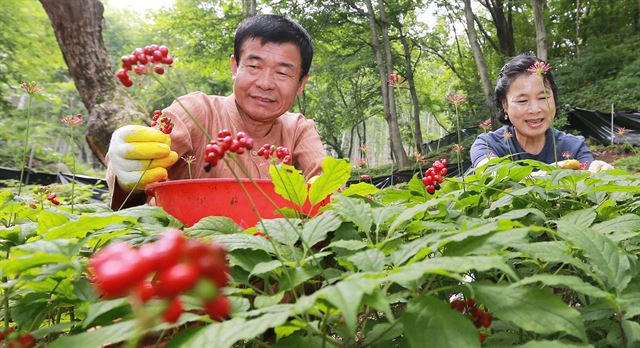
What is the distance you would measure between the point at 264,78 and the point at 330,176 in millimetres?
1091

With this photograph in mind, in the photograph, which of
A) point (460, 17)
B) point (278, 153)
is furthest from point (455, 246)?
point (460, 17)

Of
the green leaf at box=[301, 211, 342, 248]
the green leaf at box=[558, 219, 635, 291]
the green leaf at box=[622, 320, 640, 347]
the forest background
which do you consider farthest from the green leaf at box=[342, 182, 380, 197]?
the forest background

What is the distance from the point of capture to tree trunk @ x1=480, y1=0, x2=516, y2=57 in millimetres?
15977

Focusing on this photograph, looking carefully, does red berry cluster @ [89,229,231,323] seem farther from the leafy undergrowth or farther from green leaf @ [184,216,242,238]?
green leaf @ [184,216,242,238]

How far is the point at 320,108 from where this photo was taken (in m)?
21.9

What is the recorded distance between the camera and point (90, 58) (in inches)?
171

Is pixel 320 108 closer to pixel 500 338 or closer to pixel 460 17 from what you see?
pixel 460 17

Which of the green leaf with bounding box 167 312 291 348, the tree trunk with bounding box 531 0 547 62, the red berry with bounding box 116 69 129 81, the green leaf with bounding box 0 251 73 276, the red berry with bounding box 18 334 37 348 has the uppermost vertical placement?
the tree trunk with bounding box 531 0 547 62

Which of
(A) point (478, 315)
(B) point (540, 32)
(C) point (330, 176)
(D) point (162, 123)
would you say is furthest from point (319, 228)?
(B) point (540, 32)

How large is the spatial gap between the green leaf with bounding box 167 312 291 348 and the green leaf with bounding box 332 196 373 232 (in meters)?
0.35

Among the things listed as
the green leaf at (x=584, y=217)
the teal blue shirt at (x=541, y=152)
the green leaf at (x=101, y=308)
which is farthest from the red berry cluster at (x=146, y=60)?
the teal blue shirt at (x=541, y=152)

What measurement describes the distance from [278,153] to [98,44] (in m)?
4.09

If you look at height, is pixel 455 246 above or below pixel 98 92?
below

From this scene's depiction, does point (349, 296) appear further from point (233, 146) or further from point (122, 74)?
point (122, 74)
